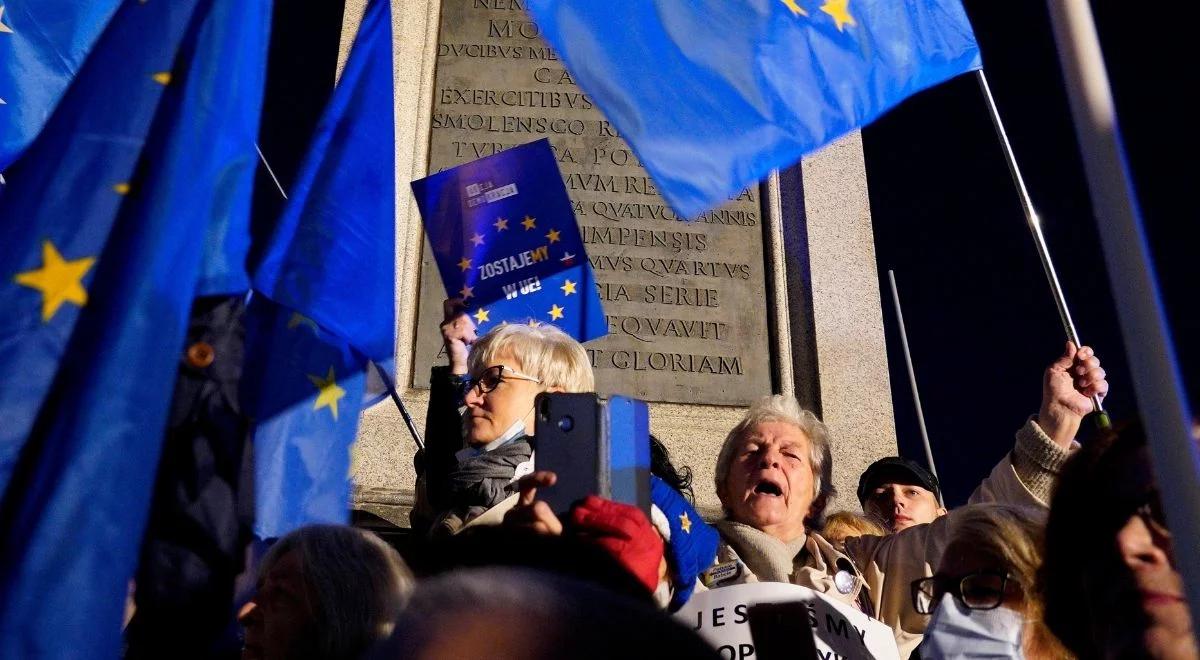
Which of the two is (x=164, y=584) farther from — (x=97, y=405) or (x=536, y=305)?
(x=536, y=305)

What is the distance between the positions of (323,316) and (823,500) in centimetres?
155

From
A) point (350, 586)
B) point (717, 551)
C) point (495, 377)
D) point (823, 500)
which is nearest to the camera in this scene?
point (350, 586)

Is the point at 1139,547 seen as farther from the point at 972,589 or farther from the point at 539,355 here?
the point at 539,355

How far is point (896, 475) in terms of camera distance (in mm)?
4098

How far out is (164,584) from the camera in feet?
8.55

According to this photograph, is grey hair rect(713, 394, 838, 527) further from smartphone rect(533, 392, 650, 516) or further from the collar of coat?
smartphone rect(533, 392, 650, 516)

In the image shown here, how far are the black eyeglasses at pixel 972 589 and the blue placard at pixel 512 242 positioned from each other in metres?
2.42

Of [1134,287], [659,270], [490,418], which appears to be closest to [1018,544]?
[1134,287]

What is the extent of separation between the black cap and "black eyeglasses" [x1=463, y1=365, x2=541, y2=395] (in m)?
1.45

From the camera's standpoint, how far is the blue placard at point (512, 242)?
447 cm

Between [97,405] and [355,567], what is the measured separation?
0.61m

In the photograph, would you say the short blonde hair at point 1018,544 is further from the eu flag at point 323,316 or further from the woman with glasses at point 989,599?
the eu flag at point 323,316

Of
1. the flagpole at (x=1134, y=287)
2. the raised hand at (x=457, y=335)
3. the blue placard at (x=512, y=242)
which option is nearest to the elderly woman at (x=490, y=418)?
the raised hand at (x=457, y=335)

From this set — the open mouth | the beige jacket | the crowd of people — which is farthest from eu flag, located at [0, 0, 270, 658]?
the open mouth
